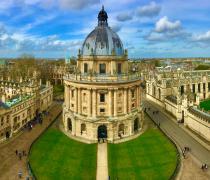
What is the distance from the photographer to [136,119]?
186 ft

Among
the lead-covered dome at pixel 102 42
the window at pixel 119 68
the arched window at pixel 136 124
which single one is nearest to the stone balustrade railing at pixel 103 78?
the window at pixel 119 68

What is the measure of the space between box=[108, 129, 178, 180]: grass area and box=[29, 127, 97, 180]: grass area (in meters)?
3.49

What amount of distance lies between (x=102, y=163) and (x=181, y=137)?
18.9 m

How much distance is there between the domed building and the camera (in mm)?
51625

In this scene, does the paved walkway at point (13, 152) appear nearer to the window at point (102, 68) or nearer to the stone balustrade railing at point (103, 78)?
the stone balustrade railing at point (103, 78)

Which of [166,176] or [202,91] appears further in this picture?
[202,91]

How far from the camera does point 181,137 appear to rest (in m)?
53.2

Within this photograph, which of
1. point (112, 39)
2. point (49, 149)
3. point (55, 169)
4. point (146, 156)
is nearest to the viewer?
point (55, 169)

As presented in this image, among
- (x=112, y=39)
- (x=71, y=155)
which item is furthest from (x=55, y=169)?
(x=112, y=39)

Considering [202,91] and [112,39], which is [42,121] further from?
[202,91]

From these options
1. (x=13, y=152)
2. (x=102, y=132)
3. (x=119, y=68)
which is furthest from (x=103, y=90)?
(x=13, y=152)

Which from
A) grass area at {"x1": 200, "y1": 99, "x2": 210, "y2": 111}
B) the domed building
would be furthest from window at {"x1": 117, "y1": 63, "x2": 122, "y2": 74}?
grass area at {"x1": 200, "y1": 99, "x2": 210, "y2": 111}

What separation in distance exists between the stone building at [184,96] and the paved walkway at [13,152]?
3077cm

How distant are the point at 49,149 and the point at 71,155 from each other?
461 cm
